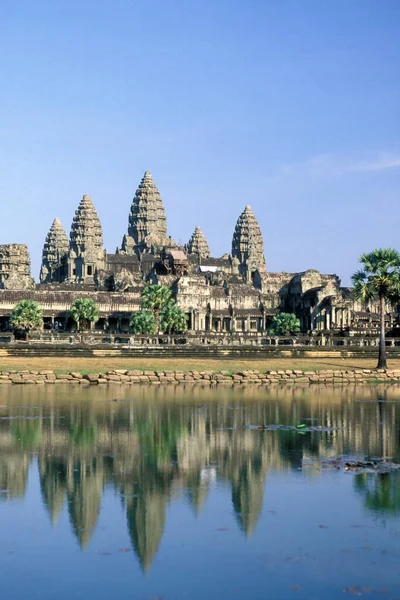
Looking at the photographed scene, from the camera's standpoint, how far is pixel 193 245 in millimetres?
197250

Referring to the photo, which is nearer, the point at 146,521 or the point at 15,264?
the point at 146,521

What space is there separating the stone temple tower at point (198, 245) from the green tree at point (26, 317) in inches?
3266

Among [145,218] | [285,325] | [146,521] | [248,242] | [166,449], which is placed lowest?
[146,521]

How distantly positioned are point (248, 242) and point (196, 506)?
166732 mm

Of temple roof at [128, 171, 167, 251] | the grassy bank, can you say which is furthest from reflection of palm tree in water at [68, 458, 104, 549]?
temple roof at [128, 171, 167, 251]

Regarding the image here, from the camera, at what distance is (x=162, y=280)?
144500 millimetres

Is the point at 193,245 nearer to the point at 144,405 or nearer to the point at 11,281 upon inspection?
the point at 11,281

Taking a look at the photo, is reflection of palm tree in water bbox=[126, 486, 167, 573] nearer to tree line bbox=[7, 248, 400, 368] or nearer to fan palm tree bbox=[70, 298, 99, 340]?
tree line bbox=[7, 248, 400, 368]

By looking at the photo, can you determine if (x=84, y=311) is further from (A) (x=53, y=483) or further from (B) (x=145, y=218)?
(A) (x=53, y=483)

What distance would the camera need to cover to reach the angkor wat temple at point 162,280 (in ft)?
429

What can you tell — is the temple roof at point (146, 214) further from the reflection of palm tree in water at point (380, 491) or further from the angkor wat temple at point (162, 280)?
the reflection of palm tree in water at point (380, 491)

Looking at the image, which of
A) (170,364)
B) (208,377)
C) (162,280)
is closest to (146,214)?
(162,280)

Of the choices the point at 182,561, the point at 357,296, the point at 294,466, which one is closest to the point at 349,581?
the point at 182,561

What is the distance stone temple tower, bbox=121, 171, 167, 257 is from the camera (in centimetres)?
17988
